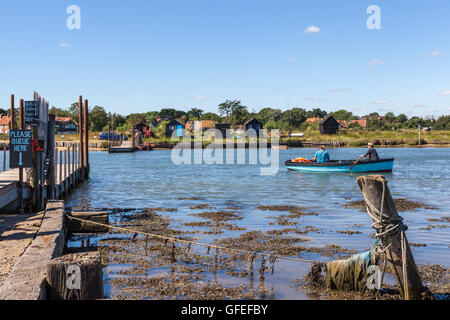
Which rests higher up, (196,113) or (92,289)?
(196,113)

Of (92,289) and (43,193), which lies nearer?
(92,289)

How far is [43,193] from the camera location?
14844mm

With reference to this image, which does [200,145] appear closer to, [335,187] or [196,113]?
[335,187]

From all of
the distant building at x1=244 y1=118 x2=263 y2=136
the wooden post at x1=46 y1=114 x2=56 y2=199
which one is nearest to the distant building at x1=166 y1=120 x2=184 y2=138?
the distant building at x1=244 y1=118 x2=263 y2=136

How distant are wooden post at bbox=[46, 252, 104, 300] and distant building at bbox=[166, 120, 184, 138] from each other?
107092 mm

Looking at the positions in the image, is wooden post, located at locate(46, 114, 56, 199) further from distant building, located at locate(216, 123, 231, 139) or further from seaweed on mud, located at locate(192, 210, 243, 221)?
distant building, located at locate(216, 123, 231, 139)

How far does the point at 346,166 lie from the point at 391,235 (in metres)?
28.4

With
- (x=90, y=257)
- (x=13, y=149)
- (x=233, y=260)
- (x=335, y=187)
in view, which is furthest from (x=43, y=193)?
(x=335, y=187)

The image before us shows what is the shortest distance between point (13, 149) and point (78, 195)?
11537 millimetres

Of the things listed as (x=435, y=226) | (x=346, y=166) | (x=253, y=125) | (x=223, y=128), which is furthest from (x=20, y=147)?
(x=223, y=128)

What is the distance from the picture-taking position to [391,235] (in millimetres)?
7324

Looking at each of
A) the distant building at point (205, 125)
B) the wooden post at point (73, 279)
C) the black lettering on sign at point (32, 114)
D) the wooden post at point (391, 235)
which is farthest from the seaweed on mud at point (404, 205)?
the distant building at point (205, 125)
